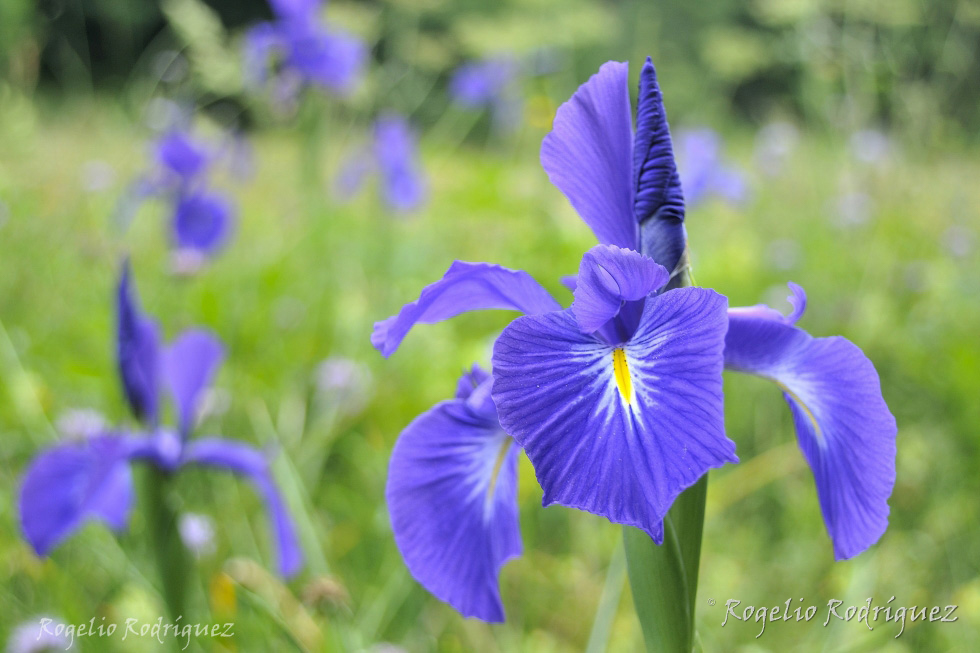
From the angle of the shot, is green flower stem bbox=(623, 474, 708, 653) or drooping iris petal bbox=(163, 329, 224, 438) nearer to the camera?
green flower stem bbox=(623, 474, 708, 653)

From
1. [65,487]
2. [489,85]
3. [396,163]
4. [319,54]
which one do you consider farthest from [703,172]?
[65,487]

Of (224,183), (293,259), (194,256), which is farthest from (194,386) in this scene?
(224,183)

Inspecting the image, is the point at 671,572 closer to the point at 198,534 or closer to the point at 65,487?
the point at 65,487

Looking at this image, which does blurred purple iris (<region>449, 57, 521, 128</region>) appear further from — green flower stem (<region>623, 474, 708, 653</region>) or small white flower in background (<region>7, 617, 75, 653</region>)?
green flower stem (<region>623, 474, 708, 653</region>)

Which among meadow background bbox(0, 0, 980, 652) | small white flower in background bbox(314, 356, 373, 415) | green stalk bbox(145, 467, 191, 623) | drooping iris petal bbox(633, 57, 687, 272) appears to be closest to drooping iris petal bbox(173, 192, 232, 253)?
meadow background bbox(0, 0, 980, 652)

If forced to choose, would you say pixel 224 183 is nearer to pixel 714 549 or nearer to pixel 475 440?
pixel 714 549

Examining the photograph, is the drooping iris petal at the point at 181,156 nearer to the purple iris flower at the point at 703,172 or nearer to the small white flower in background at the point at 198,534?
the small white flower in background at the point at 198,534
